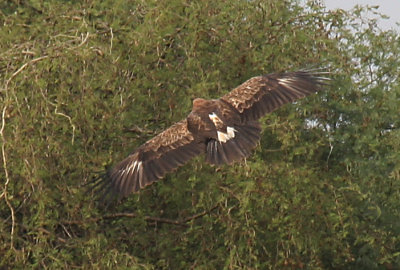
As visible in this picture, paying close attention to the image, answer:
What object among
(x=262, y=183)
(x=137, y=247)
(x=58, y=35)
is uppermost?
(x=58, y=35)

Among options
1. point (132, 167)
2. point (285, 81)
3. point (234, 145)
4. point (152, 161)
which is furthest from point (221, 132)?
point (285, 81)

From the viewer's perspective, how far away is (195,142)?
933 centimetres

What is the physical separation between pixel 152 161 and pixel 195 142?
0.35 meters

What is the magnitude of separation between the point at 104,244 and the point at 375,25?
3.90 m

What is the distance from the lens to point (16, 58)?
8.93 meters

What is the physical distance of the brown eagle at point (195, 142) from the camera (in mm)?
9086

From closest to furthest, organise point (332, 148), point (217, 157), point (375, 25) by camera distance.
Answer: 1. point (217, 157)
2. point (332, 148)
3. point (375, 25)

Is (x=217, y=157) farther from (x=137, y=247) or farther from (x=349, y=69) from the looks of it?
(x=349, y=69)

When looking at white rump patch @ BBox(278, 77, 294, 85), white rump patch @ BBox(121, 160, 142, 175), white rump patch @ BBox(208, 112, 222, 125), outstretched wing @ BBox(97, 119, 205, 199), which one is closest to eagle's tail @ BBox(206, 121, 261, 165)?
white rump patch @ BBox(208, 112, 222, 125)

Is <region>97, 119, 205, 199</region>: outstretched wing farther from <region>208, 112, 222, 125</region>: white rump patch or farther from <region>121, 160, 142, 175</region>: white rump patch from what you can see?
<region>208, 112, 222, 125</region>: white rump patch

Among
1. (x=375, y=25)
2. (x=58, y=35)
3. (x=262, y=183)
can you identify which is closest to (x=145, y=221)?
(x=262, y=183)

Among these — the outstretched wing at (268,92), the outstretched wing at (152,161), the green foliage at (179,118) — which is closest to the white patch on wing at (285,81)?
the outstretched wing at (268,92)

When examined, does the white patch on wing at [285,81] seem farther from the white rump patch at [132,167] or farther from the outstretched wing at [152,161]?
the white rump patch at [132,167]

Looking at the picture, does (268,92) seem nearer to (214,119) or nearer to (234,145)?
(214,119)
